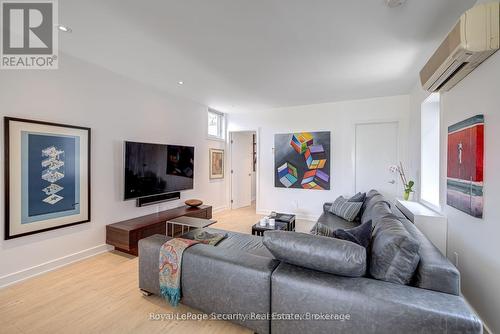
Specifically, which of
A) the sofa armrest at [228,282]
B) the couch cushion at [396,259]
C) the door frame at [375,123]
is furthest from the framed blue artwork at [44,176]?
the door frame at [375,123]

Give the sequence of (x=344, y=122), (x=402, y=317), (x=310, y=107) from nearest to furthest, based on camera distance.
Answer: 1. (x=402, y=317)
2. (x=344, y=122)
3. (x=310, y=107)

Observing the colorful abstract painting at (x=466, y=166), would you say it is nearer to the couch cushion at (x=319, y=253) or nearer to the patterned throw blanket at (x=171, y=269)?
the couch cushion at (x=319, y=253)

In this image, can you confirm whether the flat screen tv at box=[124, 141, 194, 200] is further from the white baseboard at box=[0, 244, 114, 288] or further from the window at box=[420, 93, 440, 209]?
the window at box=[420, 93, 440, 209]

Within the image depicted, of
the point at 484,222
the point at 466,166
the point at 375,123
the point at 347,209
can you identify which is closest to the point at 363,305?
the point at 484,222

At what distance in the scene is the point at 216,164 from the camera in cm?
539

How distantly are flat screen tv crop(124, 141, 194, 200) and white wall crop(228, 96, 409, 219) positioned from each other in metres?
1.79

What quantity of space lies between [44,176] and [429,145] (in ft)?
16.5

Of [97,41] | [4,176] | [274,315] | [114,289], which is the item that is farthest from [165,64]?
[274,315]

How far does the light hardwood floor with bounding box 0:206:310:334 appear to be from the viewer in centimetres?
169

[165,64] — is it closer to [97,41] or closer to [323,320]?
[97,41]

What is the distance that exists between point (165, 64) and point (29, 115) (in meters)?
1.61

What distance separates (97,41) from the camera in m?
2.38

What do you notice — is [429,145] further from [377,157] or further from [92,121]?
[92,121]

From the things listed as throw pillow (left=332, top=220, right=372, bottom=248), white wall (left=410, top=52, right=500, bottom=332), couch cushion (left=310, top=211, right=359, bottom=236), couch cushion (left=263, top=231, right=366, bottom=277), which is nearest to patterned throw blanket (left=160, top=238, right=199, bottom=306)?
couch cushion (left=263, top=231, right=366, bottom=277)
